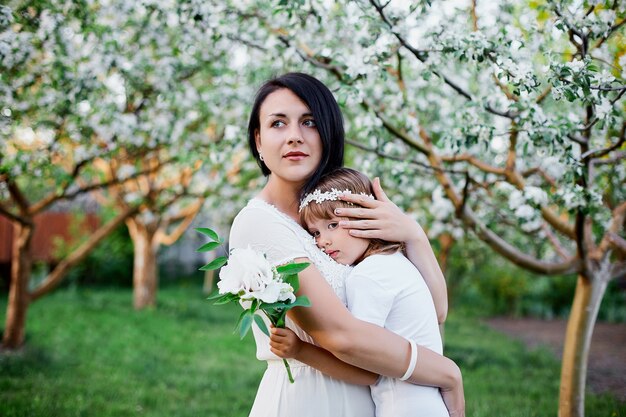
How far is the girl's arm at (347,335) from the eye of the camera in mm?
2025

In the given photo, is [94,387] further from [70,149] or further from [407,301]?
[407,301]

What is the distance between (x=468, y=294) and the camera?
52.1 ft

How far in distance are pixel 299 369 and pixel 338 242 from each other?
52 cm

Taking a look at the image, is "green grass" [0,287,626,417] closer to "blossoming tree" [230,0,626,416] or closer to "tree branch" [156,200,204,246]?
"tree branch" [156,200,204,246]

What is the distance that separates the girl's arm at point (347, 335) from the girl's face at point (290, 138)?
0.56 metres

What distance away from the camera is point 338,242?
94.2 inches

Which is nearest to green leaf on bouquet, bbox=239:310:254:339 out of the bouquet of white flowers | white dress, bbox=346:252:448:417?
the bouquet of white flowers

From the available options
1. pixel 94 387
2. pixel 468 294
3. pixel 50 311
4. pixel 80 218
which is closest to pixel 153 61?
pixel 94 387

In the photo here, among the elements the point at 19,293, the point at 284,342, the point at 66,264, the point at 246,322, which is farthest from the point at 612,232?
the point at 19,293

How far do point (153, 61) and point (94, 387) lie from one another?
3.50 meters

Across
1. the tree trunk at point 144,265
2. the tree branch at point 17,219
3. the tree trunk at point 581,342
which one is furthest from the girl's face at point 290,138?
the tree trunk at point 144,265

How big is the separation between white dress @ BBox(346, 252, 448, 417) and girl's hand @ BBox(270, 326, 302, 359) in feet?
0.77

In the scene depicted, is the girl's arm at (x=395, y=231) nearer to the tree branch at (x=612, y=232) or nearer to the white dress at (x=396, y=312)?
the white dress at (x=396, y=312)

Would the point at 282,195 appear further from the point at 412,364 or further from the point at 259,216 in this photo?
the point at 412,364
